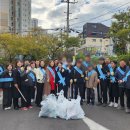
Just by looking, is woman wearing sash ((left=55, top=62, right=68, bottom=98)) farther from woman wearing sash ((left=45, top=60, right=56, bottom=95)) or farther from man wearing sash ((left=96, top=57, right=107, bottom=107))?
man wearing sash ((left=96, top=57, right=107, bottom=107))

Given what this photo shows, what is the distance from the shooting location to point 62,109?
12055 millimetres

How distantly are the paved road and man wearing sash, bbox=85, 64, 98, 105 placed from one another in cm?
177

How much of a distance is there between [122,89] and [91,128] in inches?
155

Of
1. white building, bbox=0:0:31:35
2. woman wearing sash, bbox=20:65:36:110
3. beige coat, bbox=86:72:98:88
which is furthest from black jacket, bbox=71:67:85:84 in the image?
white building, bbox=0:0:31:35

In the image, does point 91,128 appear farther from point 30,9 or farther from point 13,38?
point 30,9

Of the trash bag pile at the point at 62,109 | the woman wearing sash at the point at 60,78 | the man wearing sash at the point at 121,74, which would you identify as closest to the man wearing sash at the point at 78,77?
the woman wearing sash at the point at 60,78

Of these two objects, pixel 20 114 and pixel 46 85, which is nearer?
pixel 20 114

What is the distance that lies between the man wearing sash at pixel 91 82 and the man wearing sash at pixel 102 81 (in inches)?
9.1

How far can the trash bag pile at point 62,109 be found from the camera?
469 inches

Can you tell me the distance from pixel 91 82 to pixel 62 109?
3544 mm

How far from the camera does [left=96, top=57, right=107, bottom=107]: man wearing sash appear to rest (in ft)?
50.6

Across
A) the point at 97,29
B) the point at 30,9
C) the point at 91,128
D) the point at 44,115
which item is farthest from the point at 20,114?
the point at 30,9

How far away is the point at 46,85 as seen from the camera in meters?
15.2

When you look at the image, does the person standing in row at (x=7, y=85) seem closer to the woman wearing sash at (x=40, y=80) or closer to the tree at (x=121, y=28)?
the woman wearing sash at (x=40, y=80)
